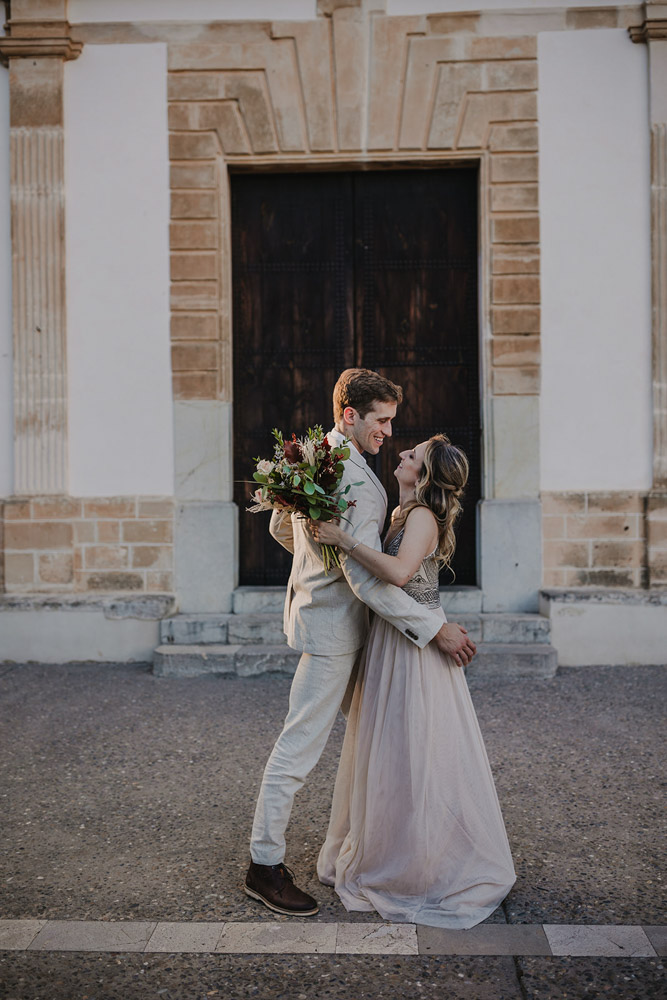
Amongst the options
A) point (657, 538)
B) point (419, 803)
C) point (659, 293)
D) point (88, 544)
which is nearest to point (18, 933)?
point (419, 803)

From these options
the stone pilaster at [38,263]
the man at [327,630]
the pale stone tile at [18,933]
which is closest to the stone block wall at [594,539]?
the stone pilaster at [38,263]

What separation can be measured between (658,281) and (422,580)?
492 centimetres

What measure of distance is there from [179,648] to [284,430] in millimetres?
2063

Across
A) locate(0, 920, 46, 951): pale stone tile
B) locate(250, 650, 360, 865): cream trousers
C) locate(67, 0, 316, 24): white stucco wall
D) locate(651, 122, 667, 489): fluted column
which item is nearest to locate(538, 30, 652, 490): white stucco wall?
locate(651, 122, 667, 489): fluted column

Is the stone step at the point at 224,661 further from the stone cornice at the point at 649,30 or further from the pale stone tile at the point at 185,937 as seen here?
the stone cornice at the point at 649,30

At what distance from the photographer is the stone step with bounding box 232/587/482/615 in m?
7.38

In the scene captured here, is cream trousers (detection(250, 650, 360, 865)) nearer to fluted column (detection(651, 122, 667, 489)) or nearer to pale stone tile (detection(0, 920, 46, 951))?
pale stone tile (detection(0, 920, 46, 951))

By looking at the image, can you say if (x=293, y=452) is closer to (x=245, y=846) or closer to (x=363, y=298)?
(x=245, y=846)

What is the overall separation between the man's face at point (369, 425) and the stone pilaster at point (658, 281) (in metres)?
4.49

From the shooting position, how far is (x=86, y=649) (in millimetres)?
7281

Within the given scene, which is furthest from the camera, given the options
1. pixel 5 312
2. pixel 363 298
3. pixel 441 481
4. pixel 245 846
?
pixel 363 298

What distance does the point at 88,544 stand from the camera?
299 inches

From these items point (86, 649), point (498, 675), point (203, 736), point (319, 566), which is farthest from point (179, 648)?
point (319, 566)

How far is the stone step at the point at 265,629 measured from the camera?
23.0 ft
